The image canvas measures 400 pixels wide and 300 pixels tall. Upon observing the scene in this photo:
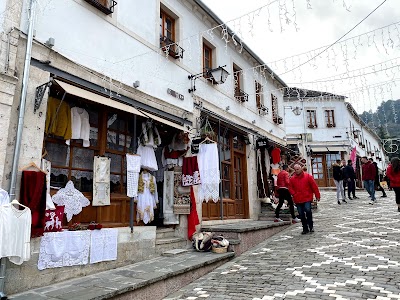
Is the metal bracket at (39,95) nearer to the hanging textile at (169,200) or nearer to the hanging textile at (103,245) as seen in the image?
the hanging textile at (103,245)

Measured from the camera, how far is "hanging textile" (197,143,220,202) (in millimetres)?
7676

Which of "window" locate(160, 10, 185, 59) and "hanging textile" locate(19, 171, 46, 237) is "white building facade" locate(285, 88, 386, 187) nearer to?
"window" locate(160, 10, 185, 59)

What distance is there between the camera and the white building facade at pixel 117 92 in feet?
15.5

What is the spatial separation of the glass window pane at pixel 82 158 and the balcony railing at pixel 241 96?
22.1 feet

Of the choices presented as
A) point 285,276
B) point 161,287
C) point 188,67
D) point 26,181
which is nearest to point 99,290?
point 161,287

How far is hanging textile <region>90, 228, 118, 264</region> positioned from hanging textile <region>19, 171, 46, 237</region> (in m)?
1.00

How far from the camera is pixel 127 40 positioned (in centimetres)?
675

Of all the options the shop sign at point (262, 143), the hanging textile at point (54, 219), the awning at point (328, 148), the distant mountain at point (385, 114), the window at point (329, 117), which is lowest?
the hanging textile at point (54, 219)

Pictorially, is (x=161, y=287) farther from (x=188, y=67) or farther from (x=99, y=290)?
(x=188, y=67)

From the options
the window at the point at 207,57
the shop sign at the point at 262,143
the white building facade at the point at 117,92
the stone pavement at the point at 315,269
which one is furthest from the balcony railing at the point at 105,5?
the shop sign at the point at 262,143

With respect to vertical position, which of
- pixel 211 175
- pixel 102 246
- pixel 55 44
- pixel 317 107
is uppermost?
pixel 317 107

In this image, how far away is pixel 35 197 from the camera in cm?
455

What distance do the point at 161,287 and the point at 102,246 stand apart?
134 cm

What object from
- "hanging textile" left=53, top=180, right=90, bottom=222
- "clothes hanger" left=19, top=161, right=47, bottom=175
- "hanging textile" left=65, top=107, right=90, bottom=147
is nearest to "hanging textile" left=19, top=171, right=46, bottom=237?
"clothes hanger" left=19, top=161, right=47, bottom=175
